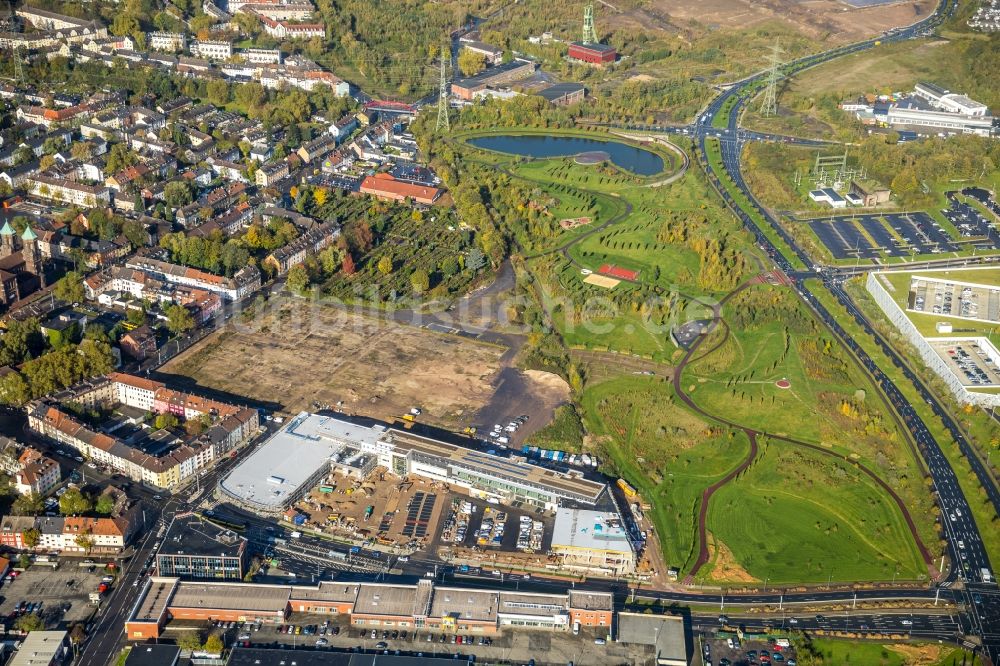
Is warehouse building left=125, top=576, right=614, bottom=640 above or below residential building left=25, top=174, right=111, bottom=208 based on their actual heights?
below

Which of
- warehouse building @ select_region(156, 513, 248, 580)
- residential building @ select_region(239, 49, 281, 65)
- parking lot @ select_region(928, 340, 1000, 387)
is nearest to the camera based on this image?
warehouse building @ select_region(156, 513, 248, 580)

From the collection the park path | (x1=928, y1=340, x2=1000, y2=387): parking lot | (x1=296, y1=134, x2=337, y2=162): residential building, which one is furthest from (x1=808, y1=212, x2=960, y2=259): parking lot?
(x1=296, y1=134, x2=337, y2=162): residential building

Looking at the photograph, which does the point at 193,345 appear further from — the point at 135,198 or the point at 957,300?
the point at 957,300

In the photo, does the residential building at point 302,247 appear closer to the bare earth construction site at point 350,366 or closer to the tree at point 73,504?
the bare earth construction site at point 350,366

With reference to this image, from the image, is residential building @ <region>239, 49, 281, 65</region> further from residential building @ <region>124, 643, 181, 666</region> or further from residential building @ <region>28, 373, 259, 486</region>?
residential building @ <region>124, 643, 181, 666</region>

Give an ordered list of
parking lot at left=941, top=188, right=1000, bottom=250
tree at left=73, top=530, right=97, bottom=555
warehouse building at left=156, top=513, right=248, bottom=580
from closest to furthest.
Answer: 1. warehouse building at left=156, top=513, right=248, bottom=580
2. tree at left=73, top=530, right=97, bottom=555
3. parking lot at left=941, top=188, right=1000, bottom=250

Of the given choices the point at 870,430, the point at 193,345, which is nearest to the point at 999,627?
the point at 870,430

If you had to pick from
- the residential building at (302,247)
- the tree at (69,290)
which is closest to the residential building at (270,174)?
the residential building at (302,247)

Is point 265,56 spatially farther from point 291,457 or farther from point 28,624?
point 28,624

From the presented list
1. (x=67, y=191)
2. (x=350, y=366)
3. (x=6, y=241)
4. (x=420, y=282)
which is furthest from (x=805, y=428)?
(x=67, y=191)
